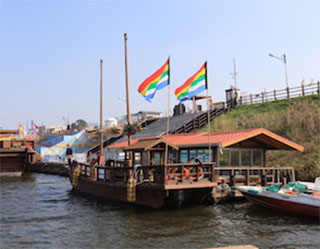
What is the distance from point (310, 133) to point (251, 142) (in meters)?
9.25

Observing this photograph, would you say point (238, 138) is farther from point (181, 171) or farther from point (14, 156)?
point (14, 156)

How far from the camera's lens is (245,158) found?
21547 millimetres

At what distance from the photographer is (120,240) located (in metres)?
11.8

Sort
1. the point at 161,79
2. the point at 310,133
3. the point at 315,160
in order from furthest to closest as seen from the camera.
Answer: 1. the point at 310,133
2. the point at 315,160
3. the point at 161,79

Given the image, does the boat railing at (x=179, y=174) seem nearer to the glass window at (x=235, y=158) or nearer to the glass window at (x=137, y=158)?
the glass window at (x=235, y=158)

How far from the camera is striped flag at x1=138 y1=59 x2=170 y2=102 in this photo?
61.3ft

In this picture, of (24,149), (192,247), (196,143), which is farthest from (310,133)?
(24,149)

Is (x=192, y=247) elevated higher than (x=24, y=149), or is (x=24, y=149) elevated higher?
(x=24, y=149)

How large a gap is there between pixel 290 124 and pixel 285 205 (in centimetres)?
1670

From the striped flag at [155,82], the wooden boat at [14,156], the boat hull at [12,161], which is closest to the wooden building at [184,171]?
the striped flag at [155,82]

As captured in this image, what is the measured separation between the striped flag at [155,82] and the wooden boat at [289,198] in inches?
260

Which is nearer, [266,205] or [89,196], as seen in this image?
[266,205]

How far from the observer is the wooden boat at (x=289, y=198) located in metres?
14.7

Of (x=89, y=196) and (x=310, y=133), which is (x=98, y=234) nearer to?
(x=89, y=196)
